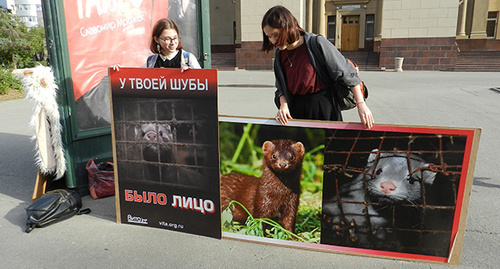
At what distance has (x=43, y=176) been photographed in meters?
4.00

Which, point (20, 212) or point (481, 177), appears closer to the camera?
point (20, 212)

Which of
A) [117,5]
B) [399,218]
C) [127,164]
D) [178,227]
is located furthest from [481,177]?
[117,5]

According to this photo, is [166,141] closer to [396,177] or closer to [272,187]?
[272,187]

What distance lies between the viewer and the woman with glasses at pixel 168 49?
3348 millimetres

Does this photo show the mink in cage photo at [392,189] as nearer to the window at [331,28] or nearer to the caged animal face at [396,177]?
the caged animal face at [396,177]

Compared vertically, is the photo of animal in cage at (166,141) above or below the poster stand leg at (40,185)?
above

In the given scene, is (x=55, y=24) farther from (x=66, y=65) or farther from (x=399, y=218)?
(x=399, y=218)

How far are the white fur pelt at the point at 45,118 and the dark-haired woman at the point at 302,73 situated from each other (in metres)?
2.29

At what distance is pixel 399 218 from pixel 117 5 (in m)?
3.54

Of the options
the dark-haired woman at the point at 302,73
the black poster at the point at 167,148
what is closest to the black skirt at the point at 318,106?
the dark-haired woman at the point at 302,73

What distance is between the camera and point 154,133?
3209mm

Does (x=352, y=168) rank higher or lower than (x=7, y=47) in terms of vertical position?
lower

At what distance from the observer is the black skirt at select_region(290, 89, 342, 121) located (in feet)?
9.65

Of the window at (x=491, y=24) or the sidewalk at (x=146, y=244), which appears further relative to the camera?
the window at (x=491, y=24)
